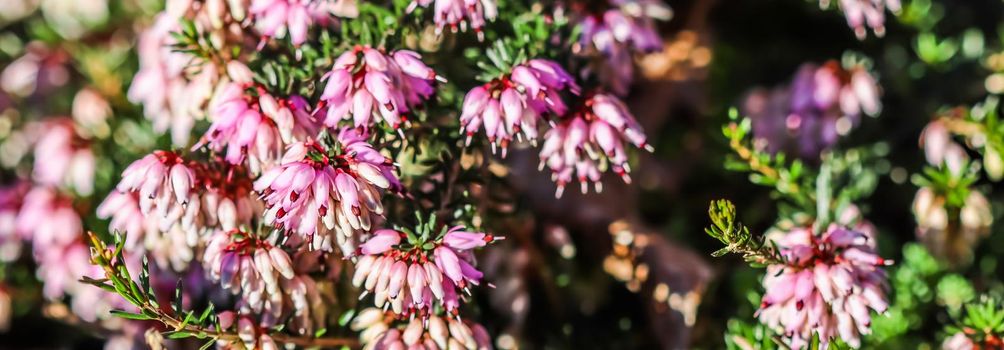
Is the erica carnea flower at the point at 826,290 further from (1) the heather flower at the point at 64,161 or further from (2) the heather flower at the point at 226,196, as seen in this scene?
(1) the heather flower at the point at 64,161

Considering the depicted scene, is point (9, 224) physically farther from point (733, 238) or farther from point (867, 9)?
point (867, 9)

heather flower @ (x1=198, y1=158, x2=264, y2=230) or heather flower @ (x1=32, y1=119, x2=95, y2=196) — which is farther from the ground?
heather flower @ (x1=198, y1=158, x2=264, y2=230)

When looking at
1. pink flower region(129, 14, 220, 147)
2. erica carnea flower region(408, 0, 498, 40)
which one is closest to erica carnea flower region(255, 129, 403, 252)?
erica carnea flower region(408, 0, 498, 40)

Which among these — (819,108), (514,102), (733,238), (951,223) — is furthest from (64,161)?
(951,223)

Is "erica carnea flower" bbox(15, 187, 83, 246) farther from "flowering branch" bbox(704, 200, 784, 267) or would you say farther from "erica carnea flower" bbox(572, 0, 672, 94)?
"flowering branch" bbox(704, 200, 784, 267)

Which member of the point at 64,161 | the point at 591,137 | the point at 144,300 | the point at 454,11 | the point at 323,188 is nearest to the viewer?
the point at 323,188

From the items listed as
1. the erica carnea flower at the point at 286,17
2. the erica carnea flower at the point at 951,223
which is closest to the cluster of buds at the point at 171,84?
the erica carnea flower at the point at 286,17

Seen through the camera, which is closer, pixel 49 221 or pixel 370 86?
pixel 370 86
